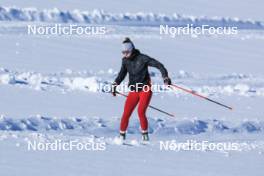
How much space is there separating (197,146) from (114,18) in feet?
28.9

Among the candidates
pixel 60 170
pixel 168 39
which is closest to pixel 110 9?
pixel 168 39

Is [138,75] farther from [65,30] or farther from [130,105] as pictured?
[65,30]

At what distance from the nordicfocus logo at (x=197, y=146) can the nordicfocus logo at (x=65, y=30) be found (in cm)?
658

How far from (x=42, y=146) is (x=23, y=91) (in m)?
3.17

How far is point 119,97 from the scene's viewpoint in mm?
12539

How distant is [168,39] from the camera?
1739cm


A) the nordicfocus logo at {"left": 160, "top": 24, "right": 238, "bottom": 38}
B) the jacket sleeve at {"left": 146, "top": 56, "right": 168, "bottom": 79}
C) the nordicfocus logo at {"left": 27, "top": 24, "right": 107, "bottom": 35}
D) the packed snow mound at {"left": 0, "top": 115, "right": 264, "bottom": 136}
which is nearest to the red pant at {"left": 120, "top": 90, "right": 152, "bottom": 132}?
the jacket sleeve at {"left": 146, "top": 56, "right": 168, "bottom": 79}

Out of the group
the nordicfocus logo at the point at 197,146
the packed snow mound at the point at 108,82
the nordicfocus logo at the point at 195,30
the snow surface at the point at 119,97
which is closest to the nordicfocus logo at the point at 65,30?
the snow surface at the point at 119,97

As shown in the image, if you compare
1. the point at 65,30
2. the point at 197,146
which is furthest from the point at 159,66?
the point at 65,30

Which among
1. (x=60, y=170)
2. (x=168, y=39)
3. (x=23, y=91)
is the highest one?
(x=168, y=39)

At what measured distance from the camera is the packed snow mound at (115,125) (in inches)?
404

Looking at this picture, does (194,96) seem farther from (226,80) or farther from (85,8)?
(85,8)

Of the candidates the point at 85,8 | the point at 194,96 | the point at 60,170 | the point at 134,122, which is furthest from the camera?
the point at 85,8

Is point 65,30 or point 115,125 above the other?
point 65,30
